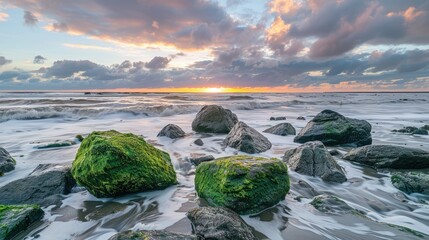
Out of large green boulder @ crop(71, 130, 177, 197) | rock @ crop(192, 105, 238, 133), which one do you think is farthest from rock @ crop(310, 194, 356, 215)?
rock @ crop(192, 105, 238, 133)

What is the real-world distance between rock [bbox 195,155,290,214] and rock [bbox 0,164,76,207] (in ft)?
6.64

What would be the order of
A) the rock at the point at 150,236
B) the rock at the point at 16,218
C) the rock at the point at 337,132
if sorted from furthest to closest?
the rock at the point at 337,132, the rock at the point at 16,218, the rock at the point at 150,236

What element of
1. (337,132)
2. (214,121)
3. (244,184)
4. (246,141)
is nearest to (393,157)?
(337,132)

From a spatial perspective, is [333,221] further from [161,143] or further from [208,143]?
[161,143]

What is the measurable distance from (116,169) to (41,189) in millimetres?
1179

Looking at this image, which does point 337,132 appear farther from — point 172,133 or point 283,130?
point 172,133

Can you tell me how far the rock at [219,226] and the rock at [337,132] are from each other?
5465 mm

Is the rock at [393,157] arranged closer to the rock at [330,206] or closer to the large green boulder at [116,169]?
the rock at [330,206]

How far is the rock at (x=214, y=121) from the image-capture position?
29.9 feet

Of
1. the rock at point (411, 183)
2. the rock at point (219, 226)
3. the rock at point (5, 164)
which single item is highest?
the rock at point (219, 226)

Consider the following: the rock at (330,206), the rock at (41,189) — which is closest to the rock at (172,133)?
the rock at (41,189)

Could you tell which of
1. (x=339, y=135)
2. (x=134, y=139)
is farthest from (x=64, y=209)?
→ (x=339, y=135)

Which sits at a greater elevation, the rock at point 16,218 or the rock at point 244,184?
the rock at point 244,184

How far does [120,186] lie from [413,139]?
872 cm
